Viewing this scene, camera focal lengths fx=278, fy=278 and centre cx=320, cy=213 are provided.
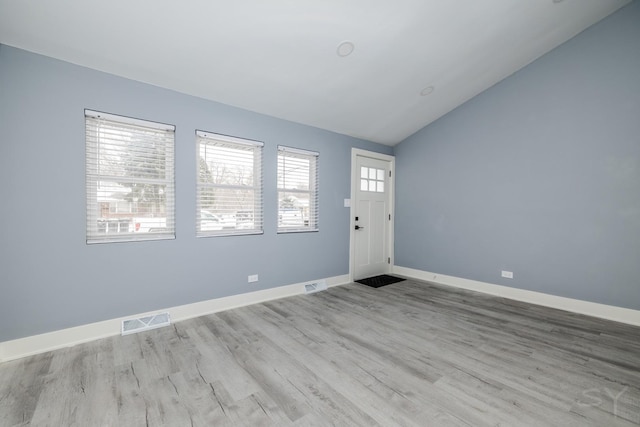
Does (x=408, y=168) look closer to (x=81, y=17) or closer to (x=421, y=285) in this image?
(x=421, y=285)

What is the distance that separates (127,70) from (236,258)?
223 cm

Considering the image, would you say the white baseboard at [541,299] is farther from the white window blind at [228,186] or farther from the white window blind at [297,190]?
the white window blind at [228,186]

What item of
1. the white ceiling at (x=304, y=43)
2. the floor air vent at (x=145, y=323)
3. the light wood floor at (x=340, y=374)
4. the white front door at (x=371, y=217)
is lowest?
the light wood floor at (x=340, y=374)

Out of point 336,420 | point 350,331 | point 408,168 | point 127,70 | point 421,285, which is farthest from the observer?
point 408,168

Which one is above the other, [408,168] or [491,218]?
[408,168]

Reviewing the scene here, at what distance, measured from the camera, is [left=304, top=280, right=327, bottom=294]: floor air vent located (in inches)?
161

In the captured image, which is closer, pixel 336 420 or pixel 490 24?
pixel 336 420

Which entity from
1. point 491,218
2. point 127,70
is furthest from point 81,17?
point 491,218

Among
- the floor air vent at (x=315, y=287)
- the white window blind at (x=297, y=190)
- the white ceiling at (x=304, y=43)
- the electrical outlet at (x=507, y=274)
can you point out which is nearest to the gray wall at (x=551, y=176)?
the electrical outlet at (x=507, y=274)

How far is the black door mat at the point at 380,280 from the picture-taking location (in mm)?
4563

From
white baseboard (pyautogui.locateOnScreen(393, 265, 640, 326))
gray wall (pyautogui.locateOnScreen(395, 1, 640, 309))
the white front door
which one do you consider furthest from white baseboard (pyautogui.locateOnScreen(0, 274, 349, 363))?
gray wall (pyautogui.locateOnScreen(395, 1, 640, 309))

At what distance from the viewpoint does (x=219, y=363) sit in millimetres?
2225

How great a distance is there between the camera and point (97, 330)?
2615mm

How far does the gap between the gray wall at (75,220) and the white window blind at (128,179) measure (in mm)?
82
